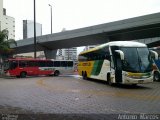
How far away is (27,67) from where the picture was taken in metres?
44.8

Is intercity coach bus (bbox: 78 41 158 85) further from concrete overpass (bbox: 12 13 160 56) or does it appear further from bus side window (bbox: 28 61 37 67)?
concrete overpass (bbox: 12 13 160 56)

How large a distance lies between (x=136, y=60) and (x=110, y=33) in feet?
107

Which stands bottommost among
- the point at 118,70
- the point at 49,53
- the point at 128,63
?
the point at 118,70

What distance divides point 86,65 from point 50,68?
1483cm

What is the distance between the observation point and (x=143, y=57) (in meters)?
22.5

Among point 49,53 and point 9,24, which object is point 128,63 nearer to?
point 49,53

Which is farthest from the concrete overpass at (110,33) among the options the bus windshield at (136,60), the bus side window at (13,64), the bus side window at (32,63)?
the bus windshield at (136,60)

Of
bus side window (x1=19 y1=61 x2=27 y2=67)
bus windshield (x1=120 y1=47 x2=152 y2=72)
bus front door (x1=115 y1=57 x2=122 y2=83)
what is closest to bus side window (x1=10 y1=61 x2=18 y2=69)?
bus side window (x1=19 y1=61 x2=27 y2=67)

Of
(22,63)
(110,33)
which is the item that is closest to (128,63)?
(22,63)

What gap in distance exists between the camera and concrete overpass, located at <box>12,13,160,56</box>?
4653 cm

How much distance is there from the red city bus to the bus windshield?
76.2 feet

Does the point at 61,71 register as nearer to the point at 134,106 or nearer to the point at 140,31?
the point at 140,31

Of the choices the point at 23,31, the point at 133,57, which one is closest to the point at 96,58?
the point at 133,57

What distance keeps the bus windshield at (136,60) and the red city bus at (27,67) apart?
23.2 metres
